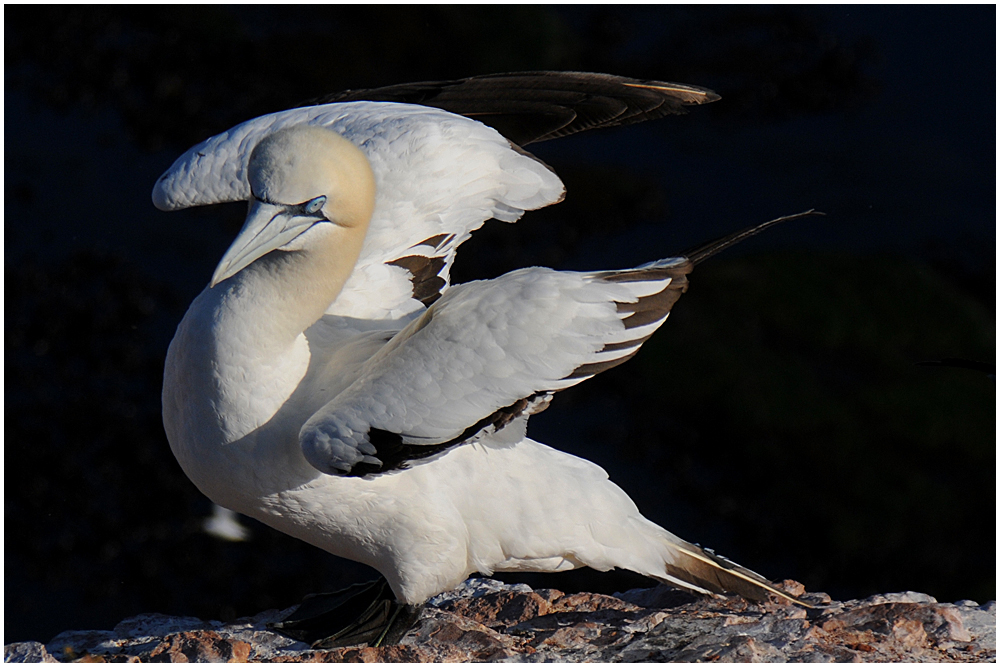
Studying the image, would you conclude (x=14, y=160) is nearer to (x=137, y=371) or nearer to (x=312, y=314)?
(x=137, y=371)

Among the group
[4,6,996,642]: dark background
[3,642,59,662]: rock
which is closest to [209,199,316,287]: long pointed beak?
[3,642,59,662]: rock

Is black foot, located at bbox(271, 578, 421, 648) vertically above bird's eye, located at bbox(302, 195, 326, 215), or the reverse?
bird's eye, located at bbox(302, 195, 326, 215)

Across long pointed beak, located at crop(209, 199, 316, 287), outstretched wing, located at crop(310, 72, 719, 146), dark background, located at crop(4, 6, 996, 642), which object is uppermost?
A: outstretched wing, located at crop(310, 72, 719, 146)

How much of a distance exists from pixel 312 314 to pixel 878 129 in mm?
7789

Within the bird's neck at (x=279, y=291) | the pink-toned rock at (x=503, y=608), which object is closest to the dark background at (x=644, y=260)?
the pink-toned rock at (x=503, y=608)

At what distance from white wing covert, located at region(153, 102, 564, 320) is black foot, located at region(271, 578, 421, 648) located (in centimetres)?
111

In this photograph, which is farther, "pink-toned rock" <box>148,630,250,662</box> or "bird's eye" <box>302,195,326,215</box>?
"pink-toned rock" <box>148,630,250,662</box>

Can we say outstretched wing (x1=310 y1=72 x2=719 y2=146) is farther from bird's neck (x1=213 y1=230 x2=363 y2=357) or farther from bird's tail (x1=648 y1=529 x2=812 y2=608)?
bird's tail (x1=648 y1=529 x2=812 y2=608)

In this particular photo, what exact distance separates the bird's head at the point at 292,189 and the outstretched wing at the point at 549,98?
127 cm

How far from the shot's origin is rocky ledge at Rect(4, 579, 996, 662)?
3.57 metres

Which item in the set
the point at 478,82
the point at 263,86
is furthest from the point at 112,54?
the point at 478,82

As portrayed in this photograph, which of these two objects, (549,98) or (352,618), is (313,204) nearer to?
(549,98)

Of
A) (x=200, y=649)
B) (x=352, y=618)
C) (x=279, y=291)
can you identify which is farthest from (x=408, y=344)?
(x=352, y=618)

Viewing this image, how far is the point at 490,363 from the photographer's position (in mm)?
3154
